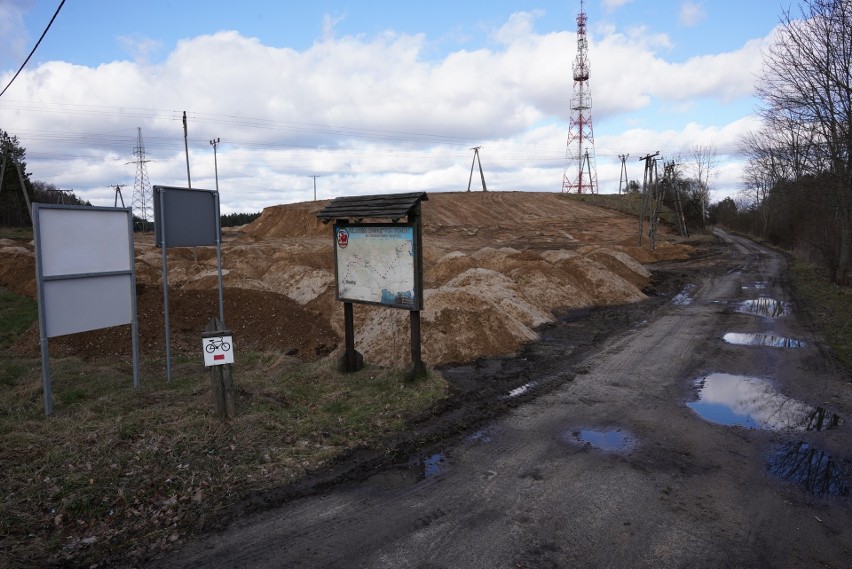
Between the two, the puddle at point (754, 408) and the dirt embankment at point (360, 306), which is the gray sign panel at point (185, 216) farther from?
the puddle at point (754, 408)

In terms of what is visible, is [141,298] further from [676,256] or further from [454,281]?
[676,256]

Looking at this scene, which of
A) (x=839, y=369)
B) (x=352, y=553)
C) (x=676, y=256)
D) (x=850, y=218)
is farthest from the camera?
(x=676, y=256)

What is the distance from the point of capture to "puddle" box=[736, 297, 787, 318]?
50.5 feet

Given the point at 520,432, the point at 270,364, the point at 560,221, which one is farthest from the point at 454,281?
the point at 560,221

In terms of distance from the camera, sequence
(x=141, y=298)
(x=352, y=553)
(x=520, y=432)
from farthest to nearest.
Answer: (x=141, y=298)
(x=520, y=432)
(x=352, y=553)

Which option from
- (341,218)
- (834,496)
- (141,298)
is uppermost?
(341,218)

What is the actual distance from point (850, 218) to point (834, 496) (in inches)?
806

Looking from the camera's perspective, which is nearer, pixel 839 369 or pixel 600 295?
pixel 839 369

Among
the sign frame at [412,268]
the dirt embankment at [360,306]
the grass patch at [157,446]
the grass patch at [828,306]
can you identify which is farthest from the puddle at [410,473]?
the grass patch at [828,306]

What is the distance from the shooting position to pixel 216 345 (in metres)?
6.11

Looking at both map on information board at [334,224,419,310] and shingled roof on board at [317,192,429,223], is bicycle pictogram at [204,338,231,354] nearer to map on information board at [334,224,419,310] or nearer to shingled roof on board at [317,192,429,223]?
map on information board at [334,224,419,310]

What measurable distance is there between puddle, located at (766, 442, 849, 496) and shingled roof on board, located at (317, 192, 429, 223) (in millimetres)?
4708

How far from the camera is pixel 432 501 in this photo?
4750 mm

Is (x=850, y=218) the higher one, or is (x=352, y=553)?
(x=850, y=218)
